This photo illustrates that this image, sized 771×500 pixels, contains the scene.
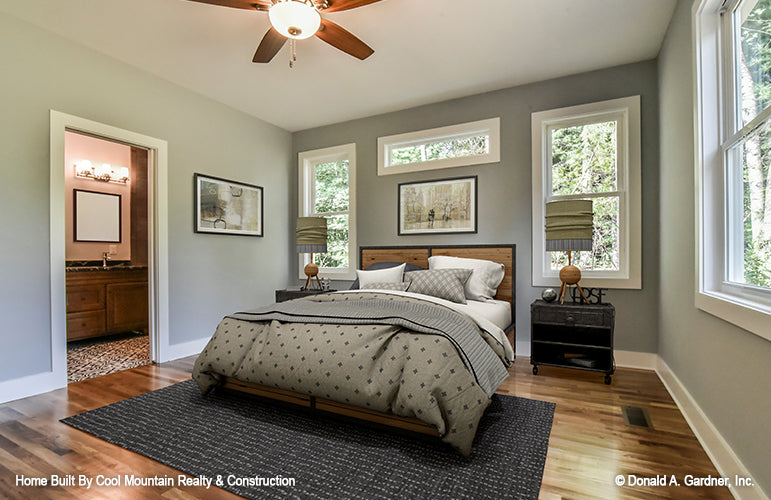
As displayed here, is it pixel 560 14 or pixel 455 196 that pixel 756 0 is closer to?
pixel 560 14

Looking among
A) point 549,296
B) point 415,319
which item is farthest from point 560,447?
point 549,296

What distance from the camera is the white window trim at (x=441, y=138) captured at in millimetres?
4074

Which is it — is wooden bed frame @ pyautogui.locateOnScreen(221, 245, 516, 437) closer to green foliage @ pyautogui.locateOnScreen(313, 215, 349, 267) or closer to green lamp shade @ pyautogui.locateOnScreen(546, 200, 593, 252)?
green foliage @ pyautogui.locateOnScreen(313, 215, 349, 267)

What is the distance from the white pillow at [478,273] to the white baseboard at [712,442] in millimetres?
1510

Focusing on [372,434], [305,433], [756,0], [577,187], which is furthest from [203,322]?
[756,0]

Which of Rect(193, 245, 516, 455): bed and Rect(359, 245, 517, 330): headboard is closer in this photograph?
Rect(193, 245, 516, 455): bed

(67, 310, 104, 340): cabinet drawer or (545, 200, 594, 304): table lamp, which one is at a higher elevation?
(545, 200, 594, 304): table lamp

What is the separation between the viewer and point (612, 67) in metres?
3.58

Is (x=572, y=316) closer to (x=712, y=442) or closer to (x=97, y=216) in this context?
(x=712, y=442)

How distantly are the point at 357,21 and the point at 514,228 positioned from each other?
2.41 metres

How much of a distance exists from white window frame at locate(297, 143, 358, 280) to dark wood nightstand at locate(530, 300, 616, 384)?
2.35 m

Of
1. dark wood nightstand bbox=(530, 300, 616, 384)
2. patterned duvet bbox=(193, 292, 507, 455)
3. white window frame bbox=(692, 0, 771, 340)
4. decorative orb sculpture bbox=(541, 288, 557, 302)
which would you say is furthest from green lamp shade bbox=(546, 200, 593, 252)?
patterned duvet bbox=(193, 292, 507, 455)

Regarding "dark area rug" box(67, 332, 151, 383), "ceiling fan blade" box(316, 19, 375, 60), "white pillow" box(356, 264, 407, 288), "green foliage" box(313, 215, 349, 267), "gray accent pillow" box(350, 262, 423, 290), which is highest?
"ceiling fan blade" box(316, 19, 375, 60)

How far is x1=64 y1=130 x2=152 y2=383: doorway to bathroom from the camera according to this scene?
4.32m
